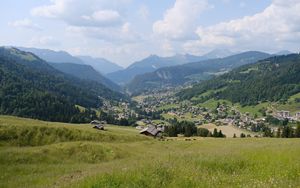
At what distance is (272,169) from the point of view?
18.0 m

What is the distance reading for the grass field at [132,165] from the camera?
14477 mm

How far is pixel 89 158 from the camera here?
4231 centimetres

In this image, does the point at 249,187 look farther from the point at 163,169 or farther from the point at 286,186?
the point at 163,169

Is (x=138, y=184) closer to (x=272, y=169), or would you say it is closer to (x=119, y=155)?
(x=272, y=169)

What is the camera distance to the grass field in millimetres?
14477

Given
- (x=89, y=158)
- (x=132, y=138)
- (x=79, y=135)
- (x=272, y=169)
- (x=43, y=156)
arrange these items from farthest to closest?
1. (x=132, y=138)
2. (x=79, y=135)
3. (x=89, y=158)
4. (x=43, y=156)
5. (x=272, y=169)

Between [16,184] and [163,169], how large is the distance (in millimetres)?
10658

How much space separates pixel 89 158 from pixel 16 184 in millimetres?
20123

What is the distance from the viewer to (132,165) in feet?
67.7

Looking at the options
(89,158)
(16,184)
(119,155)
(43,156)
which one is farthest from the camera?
(119,155)

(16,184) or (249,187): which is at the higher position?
(249,187)

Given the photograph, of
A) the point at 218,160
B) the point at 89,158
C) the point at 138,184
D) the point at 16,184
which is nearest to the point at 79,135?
the point at 89,158

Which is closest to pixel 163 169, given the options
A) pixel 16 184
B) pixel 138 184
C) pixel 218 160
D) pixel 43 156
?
pixel 138 184

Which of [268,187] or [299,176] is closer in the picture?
[268,187]
